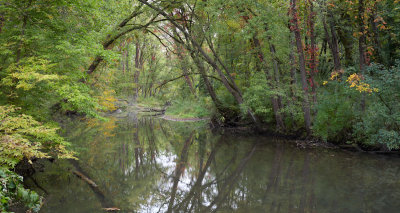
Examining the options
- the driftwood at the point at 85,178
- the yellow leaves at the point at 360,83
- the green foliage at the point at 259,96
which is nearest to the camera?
the driftwood at the point at 85,178

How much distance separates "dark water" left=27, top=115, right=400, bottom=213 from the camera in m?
6.48

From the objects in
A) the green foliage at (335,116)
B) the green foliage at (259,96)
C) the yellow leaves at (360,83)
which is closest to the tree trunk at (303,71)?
the green foliage at (335,116)

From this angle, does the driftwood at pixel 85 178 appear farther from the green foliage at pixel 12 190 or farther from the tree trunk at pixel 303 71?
the tree trunk at pixel 303 71

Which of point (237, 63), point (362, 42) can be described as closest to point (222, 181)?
point (362, 42)

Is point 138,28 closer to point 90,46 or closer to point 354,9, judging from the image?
point 90,46

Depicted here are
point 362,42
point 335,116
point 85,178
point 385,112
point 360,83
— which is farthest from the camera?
point 335,116

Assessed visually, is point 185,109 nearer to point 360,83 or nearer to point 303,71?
point 303,71

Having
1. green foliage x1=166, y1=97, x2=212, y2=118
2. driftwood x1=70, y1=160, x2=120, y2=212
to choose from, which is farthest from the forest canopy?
green foliage x1=166, y1=97, x2=212, y2=118

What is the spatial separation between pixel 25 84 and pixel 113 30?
8.02 meters

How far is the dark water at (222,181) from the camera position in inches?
255

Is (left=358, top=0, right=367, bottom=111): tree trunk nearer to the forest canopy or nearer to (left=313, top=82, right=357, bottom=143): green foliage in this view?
the forest canopy

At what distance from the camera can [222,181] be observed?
8.56 metres

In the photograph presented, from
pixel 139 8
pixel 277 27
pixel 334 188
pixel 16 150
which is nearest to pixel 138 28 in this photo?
pixel 139 8

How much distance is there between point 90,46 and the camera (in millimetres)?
8266
